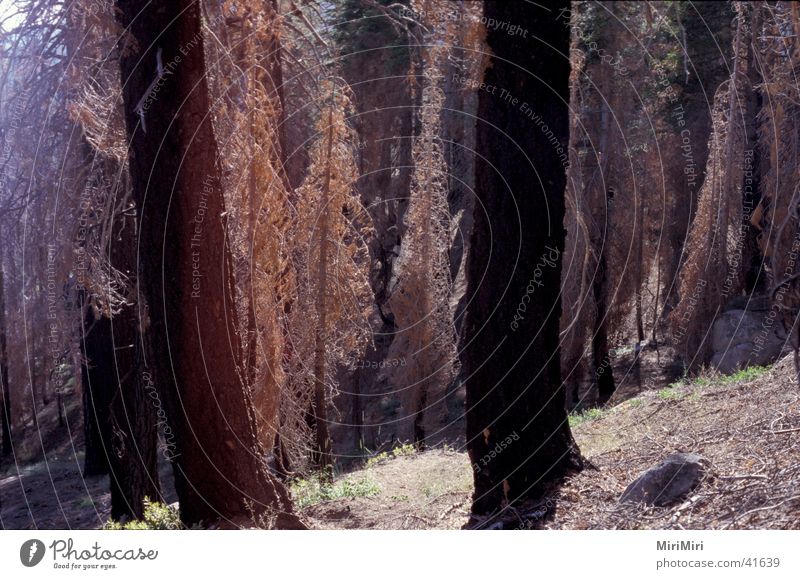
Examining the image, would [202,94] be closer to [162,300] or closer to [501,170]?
[162,300]

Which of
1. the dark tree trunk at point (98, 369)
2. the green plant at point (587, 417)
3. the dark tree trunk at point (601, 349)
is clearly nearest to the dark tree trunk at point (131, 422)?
the dark tree trunk at point (98, 369)

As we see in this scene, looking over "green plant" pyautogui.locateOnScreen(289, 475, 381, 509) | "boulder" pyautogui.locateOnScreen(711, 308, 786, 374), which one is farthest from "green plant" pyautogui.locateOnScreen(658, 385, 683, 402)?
"green plant" pyautogui.locateOnScreen(289, 475, 381, 509)

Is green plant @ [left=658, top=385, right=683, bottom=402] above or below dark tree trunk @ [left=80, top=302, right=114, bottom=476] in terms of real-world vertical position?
below

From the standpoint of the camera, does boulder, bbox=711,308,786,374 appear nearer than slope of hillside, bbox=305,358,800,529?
No

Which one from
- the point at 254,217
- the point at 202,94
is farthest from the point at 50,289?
the point at 202,94

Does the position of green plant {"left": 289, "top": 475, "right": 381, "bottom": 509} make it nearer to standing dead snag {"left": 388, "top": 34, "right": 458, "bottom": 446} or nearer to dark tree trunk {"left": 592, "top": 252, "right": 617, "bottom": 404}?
dark tree trunk {"left": 592, "top": 252, "right": 617, "bottom": 404}

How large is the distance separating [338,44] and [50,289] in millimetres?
4376

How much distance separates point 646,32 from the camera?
8383 millimetres

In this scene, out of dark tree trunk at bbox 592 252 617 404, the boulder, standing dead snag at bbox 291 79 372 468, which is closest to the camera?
standing dead snag at bbox 291 79 372 468

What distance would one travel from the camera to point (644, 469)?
22.8 feet

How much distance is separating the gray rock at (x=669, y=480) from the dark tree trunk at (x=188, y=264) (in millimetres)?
3102

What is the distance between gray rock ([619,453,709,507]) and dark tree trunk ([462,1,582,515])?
91 cm
